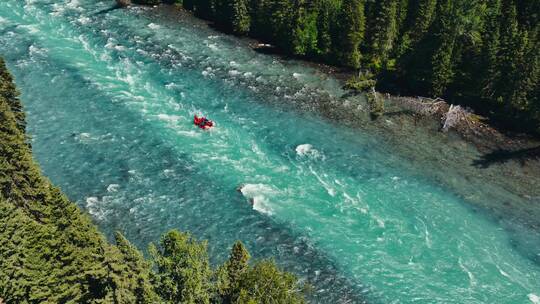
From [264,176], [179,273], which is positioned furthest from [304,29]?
[179,273]

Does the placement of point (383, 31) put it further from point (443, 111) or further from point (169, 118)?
point (169, 118)

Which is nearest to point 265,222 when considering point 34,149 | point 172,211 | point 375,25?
point 172,211

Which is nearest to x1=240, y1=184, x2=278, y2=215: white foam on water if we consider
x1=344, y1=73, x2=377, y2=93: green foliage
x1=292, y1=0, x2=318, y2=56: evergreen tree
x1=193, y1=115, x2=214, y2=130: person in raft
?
x1=193, y1=115, x2=214, y2=130: person in raft

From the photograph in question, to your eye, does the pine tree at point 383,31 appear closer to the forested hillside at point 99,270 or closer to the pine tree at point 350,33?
the pine tree at point 350,33

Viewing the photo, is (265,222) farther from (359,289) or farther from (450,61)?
(450,61)

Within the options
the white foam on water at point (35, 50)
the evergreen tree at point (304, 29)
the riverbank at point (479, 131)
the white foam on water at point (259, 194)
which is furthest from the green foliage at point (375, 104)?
the white foam on water at point (35, 50)

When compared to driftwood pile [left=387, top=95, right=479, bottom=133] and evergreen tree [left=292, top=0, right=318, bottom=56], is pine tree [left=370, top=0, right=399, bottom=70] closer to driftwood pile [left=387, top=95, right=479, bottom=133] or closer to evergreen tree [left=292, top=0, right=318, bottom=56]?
driftwood pile [left=387, top=95, right=479, bottom=133]
